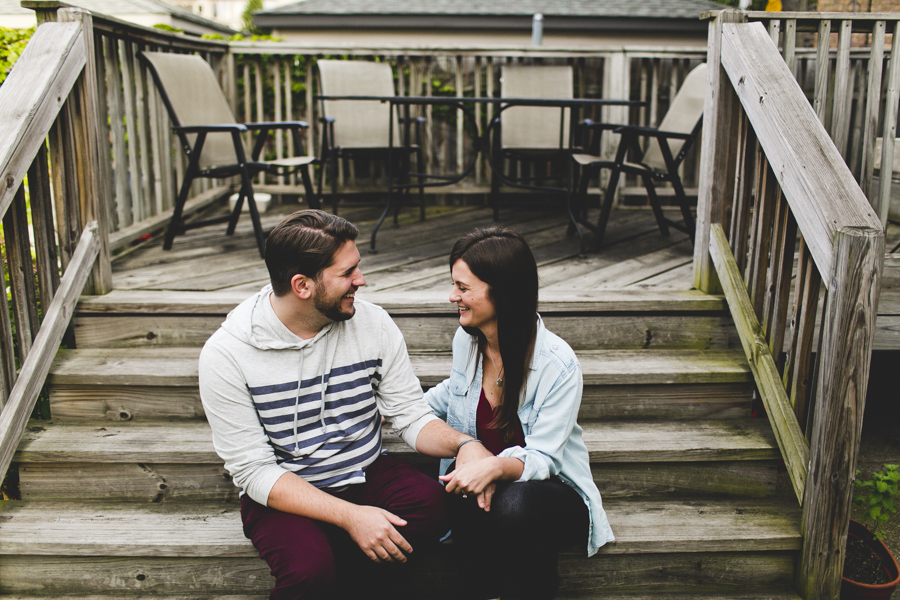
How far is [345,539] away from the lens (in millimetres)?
1644

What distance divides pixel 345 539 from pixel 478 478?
14.5 inches

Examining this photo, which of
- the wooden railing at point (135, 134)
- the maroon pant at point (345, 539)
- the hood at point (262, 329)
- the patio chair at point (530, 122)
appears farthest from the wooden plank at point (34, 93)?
the patio chair at point (530, 122)

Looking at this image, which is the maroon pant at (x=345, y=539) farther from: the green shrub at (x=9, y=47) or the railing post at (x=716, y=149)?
the green shrub at (x=9, y=47)

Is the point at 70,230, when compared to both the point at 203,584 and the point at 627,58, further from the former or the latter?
the point at 627,58

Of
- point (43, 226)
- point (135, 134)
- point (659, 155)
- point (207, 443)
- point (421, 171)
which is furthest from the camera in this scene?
point (421, 171)

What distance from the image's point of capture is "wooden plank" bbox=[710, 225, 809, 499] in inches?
75.1

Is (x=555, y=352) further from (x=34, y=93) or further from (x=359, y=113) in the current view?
(x=359, y=113)

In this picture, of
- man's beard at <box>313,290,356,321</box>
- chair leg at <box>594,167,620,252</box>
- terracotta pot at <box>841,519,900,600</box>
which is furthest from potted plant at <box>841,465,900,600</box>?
chair leg at <box>594,167,620,252</box>

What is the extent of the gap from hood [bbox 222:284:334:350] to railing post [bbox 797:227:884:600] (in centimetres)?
129

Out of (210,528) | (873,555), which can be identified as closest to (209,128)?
(210,528)

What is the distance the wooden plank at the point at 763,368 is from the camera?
1.91 metres

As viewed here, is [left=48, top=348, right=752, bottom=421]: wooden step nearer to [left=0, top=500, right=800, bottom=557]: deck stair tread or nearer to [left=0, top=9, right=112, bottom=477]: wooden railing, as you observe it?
[left=0, top=9, right=112, bottom=477]: wooden railing

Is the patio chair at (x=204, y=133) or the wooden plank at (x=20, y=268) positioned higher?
the patio chair at (x=204, y=133)

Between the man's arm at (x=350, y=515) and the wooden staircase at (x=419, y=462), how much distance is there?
36cm
